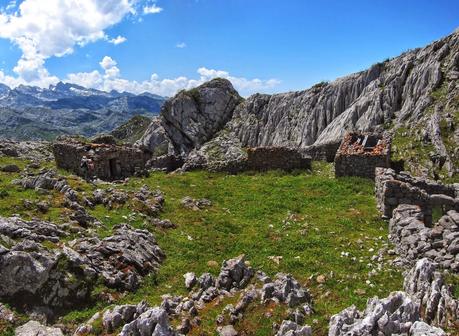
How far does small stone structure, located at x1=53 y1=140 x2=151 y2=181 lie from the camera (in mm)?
34688

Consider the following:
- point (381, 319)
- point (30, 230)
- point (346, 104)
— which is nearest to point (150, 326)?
point (381, 319)

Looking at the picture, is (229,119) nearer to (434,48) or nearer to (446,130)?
(434,48)

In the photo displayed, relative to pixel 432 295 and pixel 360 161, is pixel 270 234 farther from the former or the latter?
pixel 360 161

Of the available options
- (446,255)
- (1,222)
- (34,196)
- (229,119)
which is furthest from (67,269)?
(229,119)

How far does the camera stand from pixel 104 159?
35.0 m

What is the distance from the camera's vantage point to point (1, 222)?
1672cm

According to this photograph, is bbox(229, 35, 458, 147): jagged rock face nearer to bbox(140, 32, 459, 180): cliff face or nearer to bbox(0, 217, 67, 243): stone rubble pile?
bbox(140, 32, 459, 180): cliff face

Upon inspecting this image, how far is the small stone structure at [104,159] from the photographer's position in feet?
114

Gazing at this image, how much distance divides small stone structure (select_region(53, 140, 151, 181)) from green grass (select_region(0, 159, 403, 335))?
3434mm

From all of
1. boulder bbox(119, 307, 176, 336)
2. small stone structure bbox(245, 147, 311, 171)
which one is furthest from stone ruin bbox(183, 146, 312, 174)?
boulder bbox(119, 307, 176, 336)

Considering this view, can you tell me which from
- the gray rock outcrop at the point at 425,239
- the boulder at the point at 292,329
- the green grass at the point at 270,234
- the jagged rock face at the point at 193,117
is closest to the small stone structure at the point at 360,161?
the green grass at the point at 270,234

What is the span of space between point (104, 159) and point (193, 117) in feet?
201

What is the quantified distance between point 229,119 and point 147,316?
85.4 meters

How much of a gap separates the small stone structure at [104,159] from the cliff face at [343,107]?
1856 centimetres
